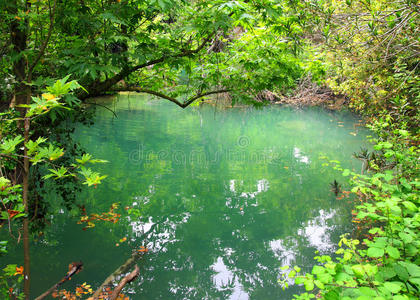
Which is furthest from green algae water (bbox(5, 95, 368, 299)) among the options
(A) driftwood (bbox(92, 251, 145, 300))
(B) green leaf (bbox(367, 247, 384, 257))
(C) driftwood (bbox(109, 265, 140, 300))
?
(B) green leaf (bbox(367, 247, 384, 257))

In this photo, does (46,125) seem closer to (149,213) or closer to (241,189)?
(149,213)

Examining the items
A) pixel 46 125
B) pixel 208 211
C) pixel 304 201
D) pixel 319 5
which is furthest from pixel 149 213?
pixel 319 5

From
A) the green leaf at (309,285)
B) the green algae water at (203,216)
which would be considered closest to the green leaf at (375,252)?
the green leaf at (309,285)

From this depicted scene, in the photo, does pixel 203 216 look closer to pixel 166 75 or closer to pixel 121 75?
pixel 166 75

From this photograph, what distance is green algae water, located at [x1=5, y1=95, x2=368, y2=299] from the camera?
3.69 m

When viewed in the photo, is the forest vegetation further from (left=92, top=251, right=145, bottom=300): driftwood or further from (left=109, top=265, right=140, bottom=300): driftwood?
(left=92, top=251, right=145, bottom=300): driftwood

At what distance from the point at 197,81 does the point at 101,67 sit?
5.84 ft

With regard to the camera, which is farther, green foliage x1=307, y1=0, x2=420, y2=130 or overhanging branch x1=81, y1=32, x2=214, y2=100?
green foliage x1=307, y1=0, x2=420, y2=130

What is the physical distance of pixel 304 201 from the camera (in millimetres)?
6066

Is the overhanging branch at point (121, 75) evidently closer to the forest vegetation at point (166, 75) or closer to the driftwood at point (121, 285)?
the forest vegetation at point (166, 75)

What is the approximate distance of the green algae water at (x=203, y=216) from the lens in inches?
145

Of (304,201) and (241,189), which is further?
(241,189)

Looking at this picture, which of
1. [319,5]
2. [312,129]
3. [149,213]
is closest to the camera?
[319,5]

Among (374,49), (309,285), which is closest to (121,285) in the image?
(309,285)
